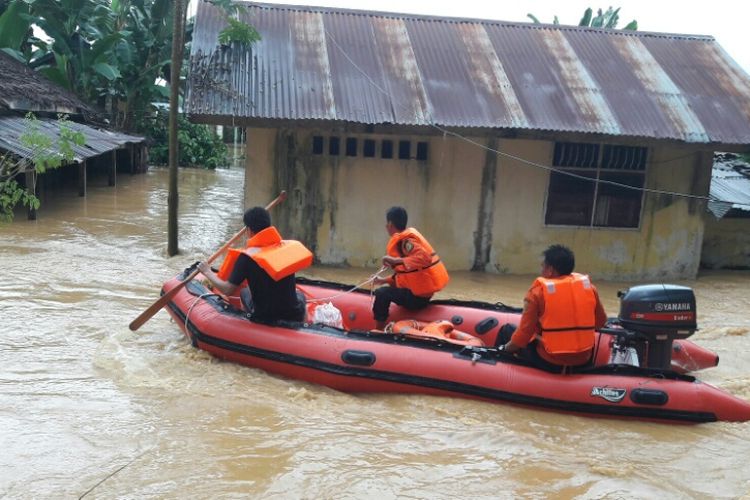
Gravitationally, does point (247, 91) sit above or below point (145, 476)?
above

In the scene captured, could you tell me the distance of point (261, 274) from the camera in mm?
5438

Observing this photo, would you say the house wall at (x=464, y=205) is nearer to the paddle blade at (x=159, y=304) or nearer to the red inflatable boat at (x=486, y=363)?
the paddle blade at (x=159, y=304)

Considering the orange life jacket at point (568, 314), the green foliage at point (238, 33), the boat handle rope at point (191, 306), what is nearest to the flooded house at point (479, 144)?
the green foliage at point (238, 33)

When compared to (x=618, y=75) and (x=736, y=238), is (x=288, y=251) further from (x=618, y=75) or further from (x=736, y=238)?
(x=736, y=238)

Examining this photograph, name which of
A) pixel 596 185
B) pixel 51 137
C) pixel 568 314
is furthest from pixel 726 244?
pixel 51 137

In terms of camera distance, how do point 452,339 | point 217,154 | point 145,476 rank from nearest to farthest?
point 145,476, point 452,339, point 217,154

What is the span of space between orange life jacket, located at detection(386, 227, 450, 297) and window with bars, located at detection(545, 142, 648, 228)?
4.11m

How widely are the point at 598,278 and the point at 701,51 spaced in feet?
14.3

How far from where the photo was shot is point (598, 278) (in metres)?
9.84

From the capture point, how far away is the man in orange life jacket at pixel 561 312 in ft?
15.7

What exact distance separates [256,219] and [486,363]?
2.14 m

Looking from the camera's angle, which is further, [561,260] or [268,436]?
[561,260]

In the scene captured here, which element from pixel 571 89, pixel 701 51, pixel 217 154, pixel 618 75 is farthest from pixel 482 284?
pixel 217 154

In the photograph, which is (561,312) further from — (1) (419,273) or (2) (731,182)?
(2) (731,182)
